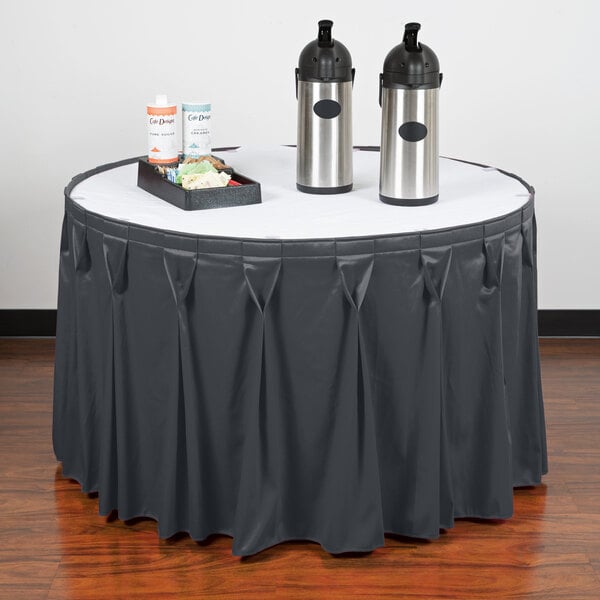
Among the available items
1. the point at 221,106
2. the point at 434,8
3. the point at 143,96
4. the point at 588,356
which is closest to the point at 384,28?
the point at 434,8

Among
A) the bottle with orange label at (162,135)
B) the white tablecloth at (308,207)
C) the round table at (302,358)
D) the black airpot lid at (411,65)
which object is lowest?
the round table at (302,358)

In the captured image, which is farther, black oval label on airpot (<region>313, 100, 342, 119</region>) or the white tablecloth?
black oval label on airpot (<region>313, 100, 342, 119</region>)

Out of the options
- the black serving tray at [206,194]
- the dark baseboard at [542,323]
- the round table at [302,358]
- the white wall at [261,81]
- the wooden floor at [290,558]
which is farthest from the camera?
the dark baseboard at [542,323]

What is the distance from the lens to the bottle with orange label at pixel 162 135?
2.63 metres

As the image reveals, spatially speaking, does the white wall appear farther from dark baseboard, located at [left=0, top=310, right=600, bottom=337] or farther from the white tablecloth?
the white tablecloth

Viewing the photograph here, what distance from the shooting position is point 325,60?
2461mm

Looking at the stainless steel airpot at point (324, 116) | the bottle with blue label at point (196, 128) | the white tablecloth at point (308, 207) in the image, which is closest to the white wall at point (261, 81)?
the white tablecloth at point (308, 207)

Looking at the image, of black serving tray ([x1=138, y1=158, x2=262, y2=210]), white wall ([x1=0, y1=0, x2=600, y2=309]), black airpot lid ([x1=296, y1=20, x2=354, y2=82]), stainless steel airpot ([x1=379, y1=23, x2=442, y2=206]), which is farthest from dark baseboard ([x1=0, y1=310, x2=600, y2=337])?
black airpot lid ([x1=296, y1=20, x2=354, y2=82])

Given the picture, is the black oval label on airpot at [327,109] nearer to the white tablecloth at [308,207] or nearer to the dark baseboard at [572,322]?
the white tablecloth at [308,207]

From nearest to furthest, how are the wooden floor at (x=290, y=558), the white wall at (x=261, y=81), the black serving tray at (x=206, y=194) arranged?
the wooden floor at (x=290, y=558)
the black serving tray at (x=206, y=194)
the white wall at (x=261, y=81)

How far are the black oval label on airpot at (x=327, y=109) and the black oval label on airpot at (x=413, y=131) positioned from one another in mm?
191

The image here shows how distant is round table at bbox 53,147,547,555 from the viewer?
2.20 meters

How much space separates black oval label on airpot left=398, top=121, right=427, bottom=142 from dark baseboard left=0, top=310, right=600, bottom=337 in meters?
1.62

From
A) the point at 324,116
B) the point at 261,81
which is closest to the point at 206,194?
the point at 324,116
